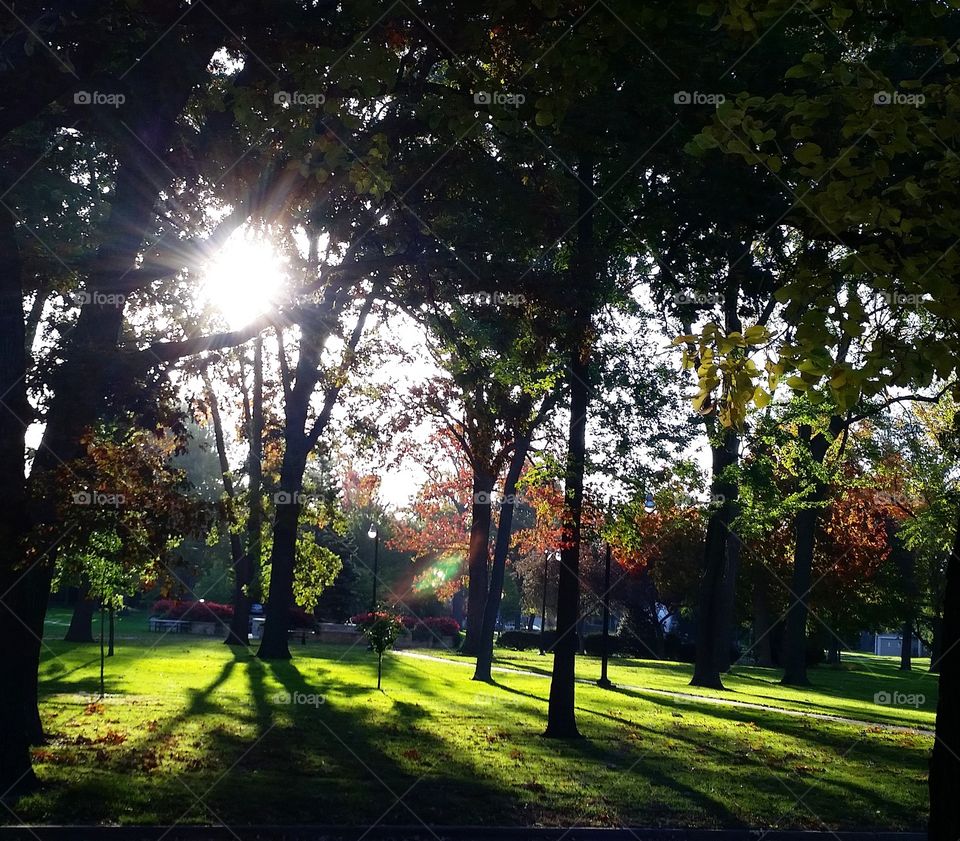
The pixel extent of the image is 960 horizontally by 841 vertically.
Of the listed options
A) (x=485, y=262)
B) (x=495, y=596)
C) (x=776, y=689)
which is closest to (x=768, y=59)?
(x=485, y=262)

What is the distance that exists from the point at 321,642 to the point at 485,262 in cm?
3365

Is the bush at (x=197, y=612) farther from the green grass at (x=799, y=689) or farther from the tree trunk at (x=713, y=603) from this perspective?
the tree trunk at (x=713, y=603)

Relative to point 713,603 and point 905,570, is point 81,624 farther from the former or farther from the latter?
point 905,570

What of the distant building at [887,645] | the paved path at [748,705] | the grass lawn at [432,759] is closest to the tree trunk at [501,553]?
the paved path at [748,705]

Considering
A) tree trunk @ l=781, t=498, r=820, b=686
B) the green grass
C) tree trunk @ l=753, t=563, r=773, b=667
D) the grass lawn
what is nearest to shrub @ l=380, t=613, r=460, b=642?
the green grass

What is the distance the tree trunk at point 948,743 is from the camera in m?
5.25

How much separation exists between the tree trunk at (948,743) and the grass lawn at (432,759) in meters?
5.84

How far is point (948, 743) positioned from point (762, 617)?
5515cm

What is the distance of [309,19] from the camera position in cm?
1009

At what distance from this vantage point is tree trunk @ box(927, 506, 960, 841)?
17.2ft

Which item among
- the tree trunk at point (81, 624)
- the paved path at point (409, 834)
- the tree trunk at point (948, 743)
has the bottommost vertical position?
the tree trunk at point (81, 624)

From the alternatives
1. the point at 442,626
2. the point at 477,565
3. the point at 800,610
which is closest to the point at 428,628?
the point at 442,626

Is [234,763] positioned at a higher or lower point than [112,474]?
lower

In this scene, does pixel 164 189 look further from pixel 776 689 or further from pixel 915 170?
pixel 776 689
